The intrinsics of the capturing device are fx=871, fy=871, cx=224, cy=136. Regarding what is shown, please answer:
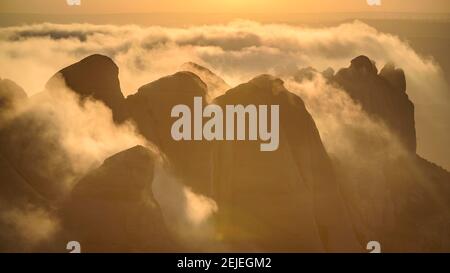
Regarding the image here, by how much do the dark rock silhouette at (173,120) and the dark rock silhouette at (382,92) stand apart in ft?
4.95

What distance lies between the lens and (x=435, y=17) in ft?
28.9

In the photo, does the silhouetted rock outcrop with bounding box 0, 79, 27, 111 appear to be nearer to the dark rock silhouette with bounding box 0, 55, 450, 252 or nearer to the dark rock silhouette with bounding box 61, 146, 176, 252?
the dark rock silhouette with bounding box 0, 55, 450, 252

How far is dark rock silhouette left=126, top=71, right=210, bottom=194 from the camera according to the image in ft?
28.6

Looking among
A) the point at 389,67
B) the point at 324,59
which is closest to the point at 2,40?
the point at 324,59

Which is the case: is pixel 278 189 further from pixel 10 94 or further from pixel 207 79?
pixel 10 94

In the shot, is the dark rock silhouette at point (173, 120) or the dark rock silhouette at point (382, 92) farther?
the dark rock silhouette at point (382, 92)

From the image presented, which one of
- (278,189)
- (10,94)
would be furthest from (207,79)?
(10,94)

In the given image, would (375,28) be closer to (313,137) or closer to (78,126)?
(313,137)

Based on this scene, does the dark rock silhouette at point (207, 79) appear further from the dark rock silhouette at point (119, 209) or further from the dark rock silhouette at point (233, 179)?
the dark rock silhouette at point (119, 209)

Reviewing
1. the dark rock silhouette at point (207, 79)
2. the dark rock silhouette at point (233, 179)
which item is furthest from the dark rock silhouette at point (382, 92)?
the dark rock silhouette at point (207, 79)

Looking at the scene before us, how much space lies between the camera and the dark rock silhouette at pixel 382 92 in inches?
348

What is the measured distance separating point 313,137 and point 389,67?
105cm

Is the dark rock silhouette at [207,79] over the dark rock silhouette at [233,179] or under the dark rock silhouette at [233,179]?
over

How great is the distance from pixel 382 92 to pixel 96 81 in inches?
114
